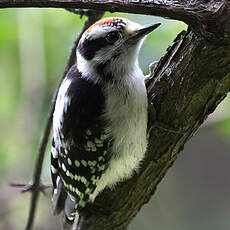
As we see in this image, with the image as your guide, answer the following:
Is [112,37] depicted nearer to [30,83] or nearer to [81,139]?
[81,139]

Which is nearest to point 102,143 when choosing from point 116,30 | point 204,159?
point 116,30

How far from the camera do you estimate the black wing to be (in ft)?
7.98

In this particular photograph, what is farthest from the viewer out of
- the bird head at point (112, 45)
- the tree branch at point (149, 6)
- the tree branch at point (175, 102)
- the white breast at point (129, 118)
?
the bird head at point (112, 45)

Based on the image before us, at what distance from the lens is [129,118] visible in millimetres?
2402

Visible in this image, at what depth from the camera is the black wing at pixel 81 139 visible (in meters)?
2.43

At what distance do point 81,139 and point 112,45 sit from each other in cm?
46

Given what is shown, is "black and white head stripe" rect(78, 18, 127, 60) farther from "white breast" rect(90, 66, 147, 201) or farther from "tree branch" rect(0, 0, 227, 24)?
"tree branch" rect(0, 0, 227, 24)

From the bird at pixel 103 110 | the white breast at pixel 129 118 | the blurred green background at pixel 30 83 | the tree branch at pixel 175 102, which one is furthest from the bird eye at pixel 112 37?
the blurred green background at pixel 30 83

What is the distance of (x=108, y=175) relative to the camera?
8.59ft

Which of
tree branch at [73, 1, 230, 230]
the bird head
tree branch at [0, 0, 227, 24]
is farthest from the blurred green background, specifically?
tree branch at [0, 0, 227, 24]

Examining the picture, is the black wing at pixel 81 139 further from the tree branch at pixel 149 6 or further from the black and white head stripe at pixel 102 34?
the tree branch at pixel 149 6

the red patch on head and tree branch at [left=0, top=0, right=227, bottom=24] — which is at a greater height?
tree branch at [left=0, top=0, right=227, bottom=24]

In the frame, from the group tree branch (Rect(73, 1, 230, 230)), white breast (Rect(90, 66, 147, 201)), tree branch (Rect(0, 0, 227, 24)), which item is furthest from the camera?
white breast (Rect(90, 66, 147, 201))

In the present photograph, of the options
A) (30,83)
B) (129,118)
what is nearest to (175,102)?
(129,118)
